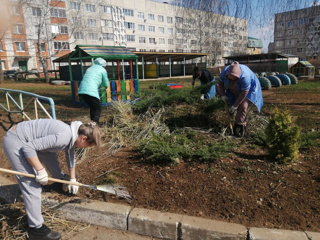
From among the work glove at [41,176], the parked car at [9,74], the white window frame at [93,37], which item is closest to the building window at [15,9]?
the parked car at [9,74]

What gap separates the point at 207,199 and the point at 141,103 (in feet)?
9.77

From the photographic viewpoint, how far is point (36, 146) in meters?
2.28

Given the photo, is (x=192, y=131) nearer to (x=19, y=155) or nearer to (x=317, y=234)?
(x=317, y=234)

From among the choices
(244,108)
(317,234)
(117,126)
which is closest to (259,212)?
(317,234)

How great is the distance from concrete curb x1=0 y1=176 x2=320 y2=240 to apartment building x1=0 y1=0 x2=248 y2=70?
2872 cm

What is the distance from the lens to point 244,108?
13.6ft

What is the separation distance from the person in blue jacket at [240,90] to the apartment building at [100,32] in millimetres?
26918

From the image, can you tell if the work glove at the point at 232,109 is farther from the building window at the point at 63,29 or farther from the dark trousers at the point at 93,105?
the building window at the point at 63,29

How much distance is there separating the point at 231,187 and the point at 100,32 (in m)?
45.2

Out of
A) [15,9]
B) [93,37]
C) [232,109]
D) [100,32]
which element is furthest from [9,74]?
[232,109]

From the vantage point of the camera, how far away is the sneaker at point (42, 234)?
2449 millimetres

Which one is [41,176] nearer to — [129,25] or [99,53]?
[99,53]

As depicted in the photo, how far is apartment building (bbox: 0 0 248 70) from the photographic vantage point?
36.8 metres


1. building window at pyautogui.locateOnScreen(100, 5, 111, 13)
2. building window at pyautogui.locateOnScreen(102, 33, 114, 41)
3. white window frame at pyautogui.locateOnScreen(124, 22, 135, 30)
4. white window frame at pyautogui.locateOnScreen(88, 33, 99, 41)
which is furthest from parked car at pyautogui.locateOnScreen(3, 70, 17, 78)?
white window frame at pyautogui.locateOnScreen(124, 22, 135, 30)
